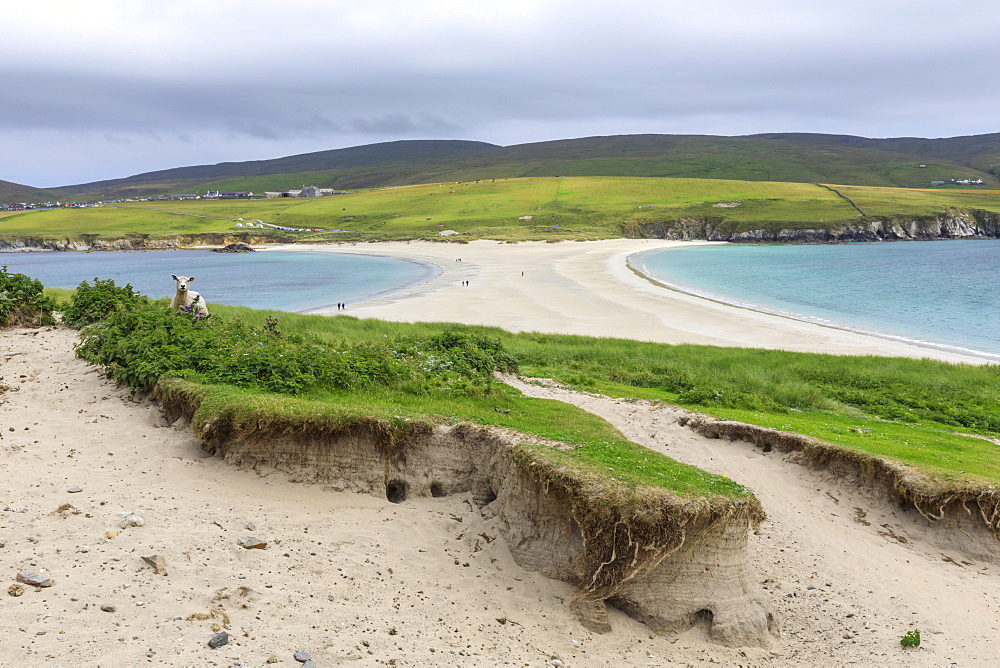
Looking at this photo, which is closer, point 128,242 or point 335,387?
point 335,387

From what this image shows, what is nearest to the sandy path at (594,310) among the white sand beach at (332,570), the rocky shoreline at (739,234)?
the white sand beach at (332,570)

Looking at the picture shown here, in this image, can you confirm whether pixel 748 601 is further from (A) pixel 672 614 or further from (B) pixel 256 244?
(B) pixel 256 244

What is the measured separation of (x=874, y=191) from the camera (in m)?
194

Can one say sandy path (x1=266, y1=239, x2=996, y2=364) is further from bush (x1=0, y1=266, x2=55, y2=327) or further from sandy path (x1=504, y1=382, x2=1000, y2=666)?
bush (x1=0, y1=266, x2=55, y2=327)

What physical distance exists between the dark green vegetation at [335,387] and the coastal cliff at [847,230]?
468 ft

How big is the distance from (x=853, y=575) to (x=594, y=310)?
38.2 m

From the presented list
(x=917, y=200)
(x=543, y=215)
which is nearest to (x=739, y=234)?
(x=543, y=215)

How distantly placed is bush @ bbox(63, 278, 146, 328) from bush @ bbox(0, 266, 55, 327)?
778 mm

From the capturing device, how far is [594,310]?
4766 cm

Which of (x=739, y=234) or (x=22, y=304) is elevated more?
(x=739, y=234)

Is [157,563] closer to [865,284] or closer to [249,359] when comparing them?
[249,359]

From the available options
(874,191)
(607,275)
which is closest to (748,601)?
(607,275)

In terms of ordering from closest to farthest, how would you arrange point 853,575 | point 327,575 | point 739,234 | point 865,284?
point 327,575 < point 853,575 < point 865,284 < point 739,234

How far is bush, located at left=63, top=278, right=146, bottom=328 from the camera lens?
1728cm
